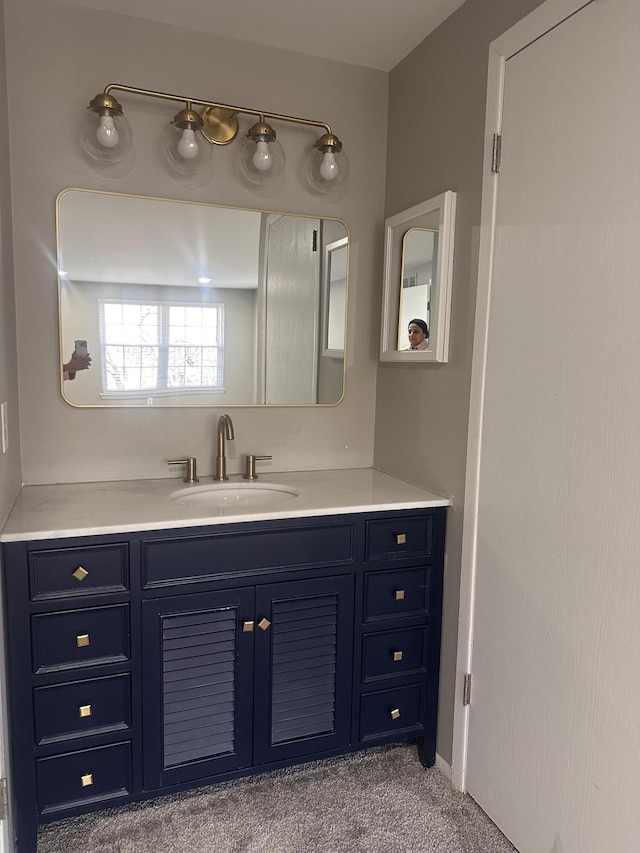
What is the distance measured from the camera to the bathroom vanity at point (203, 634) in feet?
5.13

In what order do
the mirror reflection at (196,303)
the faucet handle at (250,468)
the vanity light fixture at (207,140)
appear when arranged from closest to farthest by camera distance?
the vanity light fixture at (207,140) < the mirror reflection at (196,303) < the faucet handle at (250,468)

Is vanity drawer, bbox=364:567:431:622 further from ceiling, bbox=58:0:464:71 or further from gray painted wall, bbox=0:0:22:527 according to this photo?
ceiling, bbox=58:0:464:71

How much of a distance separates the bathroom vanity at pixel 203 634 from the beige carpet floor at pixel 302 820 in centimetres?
9

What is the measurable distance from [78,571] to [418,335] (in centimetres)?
130

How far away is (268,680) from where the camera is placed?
1.81 meters

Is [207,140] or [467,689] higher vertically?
[207,140]

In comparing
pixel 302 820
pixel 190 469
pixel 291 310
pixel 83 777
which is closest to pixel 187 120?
pixel 291 310

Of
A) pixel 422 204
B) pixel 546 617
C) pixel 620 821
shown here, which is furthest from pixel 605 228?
pixel 620 821

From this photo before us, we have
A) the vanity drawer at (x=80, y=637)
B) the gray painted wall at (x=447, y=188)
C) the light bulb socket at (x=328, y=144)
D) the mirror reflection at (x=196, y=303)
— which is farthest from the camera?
the light bulb socket at (x=328, y=144)

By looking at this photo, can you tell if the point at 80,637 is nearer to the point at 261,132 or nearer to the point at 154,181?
the point at 154,181

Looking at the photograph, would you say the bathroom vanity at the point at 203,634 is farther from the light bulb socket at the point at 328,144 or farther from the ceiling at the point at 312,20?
the ceiling at the point at 312,20

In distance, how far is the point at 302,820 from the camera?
5.72 ft

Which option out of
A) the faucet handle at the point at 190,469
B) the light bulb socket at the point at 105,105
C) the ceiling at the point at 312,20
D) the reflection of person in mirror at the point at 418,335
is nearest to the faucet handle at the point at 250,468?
the faucet handle at the point at 190,469

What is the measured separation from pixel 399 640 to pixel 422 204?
1.44 metres
